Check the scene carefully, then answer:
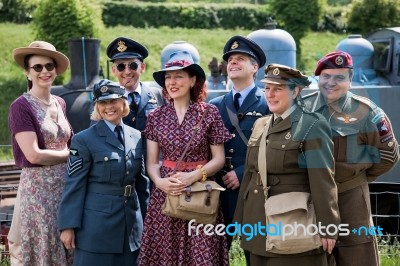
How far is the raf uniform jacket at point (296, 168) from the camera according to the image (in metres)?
3.92

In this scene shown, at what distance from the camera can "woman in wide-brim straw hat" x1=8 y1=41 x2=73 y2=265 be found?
4.52 meters

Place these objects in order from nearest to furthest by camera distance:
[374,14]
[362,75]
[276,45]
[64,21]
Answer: [276,45], [362,75], [64,21], [374,14]

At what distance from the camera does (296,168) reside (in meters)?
4.01

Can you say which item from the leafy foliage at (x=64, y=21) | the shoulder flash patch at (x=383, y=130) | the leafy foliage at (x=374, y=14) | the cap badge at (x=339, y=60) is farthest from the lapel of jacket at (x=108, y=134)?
the leafy foliage at (x=374, y=14)

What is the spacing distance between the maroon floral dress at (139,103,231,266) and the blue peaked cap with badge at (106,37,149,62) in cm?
81

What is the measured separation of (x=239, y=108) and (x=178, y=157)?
0.65m

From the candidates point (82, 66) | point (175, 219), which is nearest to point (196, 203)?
point (175, 219)

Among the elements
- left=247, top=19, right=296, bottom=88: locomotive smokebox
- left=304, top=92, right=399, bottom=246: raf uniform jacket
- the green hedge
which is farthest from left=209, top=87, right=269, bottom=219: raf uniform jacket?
the green hedge

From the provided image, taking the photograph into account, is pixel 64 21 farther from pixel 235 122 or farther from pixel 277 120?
pixel 277 120

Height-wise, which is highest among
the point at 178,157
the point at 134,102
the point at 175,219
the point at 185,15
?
the point at 134,102

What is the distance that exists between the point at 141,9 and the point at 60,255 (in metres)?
24.9

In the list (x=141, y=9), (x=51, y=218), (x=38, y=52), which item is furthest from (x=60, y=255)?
(x=141, y=9)

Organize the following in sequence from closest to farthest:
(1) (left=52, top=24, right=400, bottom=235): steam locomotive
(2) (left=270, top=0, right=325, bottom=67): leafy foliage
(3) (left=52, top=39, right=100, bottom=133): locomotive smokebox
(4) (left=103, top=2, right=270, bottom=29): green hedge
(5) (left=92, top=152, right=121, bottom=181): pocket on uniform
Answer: (5) (left=92, top=152, right=121, bottom=181): pocket on uniform < (1) (left=52, top=24, right=400, bottom=235): steam locomotive < (3) (left=52, top=39, right=100, bottom=133): locomotive smokebox < (2) (left=270, top=0, right=325, bottom=67): leafy foliage < (4) (left=103, top=2, right=270, bottom=29): green hedge

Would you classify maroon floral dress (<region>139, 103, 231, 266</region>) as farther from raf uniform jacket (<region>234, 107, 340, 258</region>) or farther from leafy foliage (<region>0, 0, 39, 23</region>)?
leafy foliage (<region>0, 0, 39, 23</region>)
